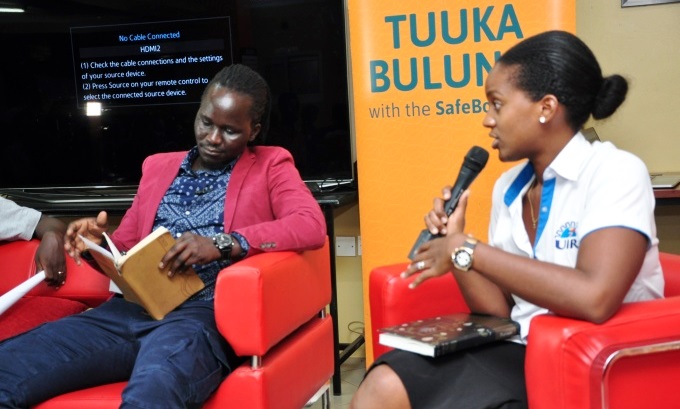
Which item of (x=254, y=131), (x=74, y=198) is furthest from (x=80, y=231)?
(x=74, y=198)

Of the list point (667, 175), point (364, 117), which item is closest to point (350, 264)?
point (364, 117)

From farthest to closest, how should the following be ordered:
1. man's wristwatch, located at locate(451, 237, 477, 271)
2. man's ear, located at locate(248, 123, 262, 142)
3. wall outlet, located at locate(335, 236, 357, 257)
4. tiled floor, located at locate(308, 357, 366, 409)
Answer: wall outlet, located at locate(335, 236, 357, 257) < tiled floor, located at locate(308, 357, 366, 409) < man's ear, located at locate(248, 123, 262, 142) < man's wristwatch, located at locate(451, 237, 477, 271)

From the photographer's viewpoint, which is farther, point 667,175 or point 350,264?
point 350,264

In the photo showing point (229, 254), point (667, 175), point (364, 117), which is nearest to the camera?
point (229, 254)

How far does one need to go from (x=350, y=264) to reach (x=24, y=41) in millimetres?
1835

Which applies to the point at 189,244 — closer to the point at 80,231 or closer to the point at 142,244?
the point at 142,244

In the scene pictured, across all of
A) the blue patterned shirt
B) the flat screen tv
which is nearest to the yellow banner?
the flat screen tv

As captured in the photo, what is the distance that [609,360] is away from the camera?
1.56 metres

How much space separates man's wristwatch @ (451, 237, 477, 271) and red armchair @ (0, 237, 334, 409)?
2.01 ft

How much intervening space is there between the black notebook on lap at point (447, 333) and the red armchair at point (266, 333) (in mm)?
422

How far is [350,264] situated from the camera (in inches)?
154

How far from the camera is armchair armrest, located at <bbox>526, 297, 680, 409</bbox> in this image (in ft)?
5.10

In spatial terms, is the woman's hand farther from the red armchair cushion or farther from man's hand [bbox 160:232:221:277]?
the red armchair cushion

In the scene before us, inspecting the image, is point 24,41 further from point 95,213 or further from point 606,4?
point 606,4
